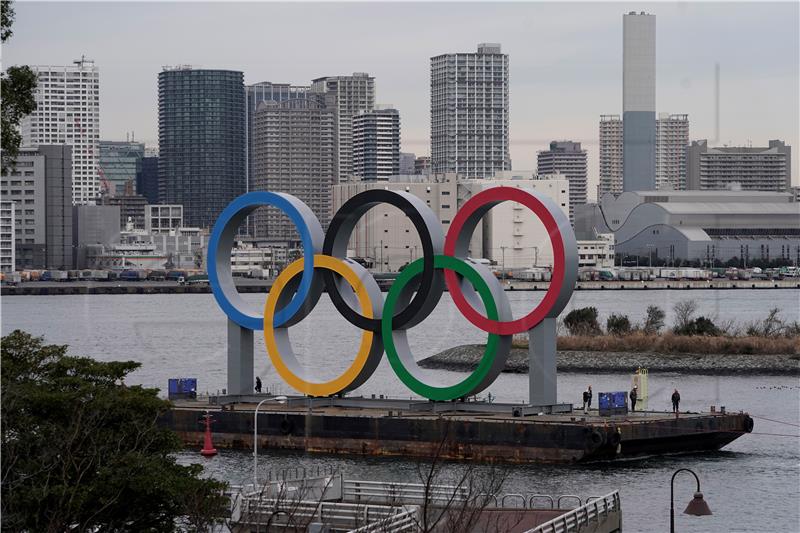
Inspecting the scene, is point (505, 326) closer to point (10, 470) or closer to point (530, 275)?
point (10, 470)

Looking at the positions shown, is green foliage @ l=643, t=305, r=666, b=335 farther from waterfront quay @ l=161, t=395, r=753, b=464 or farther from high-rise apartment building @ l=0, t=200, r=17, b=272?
high-rise apartment building @ l=0, t=200, r=17, b=272

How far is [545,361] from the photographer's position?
31.8 m

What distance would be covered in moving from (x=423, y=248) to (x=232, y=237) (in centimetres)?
558

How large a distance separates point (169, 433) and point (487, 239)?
4418 inches

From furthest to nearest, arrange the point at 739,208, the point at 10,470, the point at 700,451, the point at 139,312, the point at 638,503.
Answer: the point at 739,208 < the point at 139,312 < the point at 700,451 < the point at 638,503 < the point at 10,470

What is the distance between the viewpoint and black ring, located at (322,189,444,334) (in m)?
32.5

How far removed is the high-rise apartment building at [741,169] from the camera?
184375 mm

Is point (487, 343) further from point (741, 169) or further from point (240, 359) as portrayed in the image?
point (741, 169)

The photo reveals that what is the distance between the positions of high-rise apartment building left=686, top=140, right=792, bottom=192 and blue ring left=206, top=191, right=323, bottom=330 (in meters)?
151

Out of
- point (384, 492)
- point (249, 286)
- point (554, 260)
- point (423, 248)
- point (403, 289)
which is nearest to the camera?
point (384, 492)

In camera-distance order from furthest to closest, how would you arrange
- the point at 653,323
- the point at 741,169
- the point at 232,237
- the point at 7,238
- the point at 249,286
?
the point at 741,169, the point at 7,238, the point at 249,286, the point at 653,323, the point at 232,237

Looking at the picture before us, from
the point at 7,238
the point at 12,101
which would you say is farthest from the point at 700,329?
the point at 7,238

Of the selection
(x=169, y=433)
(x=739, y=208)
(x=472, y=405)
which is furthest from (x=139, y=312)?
(x=169, y=433)

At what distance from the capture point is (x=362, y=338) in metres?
33.5
